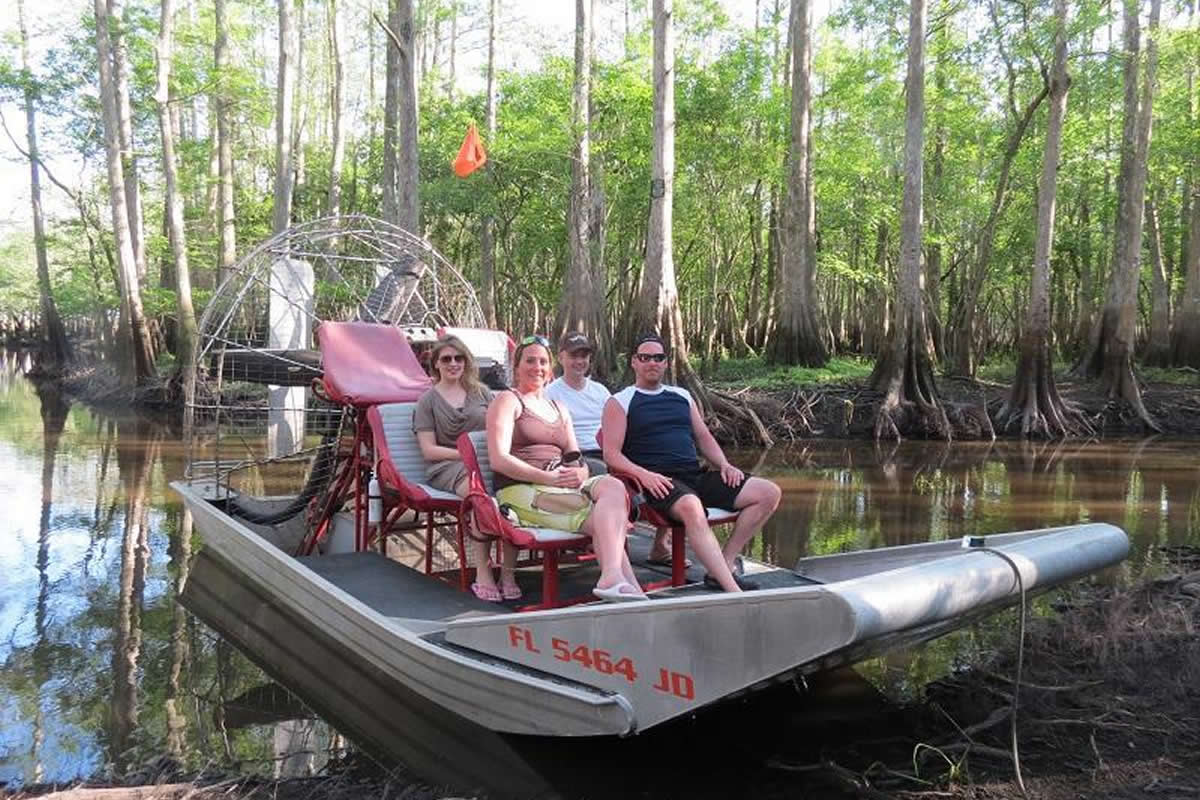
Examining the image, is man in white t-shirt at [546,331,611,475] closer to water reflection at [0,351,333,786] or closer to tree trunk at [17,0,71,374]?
water reflection at [0,351,333,786]

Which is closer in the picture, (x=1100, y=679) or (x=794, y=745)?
(x=794, y=745)

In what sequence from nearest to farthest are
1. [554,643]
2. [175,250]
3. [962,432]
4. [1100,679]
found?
[554,643] → [1100,679] → [962,432] → [175,250]

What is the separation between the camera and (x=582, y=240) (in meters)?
17.7

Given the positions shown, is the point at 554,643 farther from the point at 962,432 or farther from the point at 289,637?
the point at 962,432

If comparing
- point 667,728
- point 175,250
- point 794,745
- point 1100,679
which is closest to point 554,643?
point 667,728

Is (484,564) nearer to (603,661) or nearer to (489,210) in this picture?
(603,661)

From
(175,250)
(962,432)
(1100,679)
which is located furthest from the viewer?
(175,250)

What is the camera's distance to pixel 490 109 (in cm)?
2194

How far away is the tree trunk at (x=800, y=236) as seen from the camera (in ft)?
60.5

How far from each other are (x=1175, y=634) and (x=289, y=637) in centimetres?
468

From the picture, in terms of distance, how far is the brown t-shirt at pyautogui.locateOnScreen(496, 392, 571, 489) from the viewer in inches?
181

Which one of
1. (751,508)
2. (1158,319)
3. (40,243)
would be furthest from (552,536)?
(40,243)

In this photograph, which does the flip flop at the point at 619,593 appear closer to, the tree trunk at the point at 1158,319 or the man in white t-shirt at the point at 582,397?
the man in white t-shirt at the point at 582,397

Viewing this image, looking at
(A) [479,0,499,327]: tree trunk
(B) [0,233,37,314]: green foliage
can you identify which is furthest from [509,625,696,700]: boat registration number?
(B) [0,233,37,314]: green foliage
